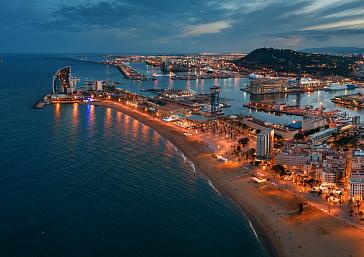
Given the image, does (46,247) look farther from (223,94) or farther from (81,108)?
(223,94)

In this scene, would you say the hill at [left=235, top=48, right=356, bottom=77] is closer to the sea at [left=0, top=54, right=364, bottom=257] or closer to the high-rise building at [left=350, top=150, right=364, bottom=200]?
the sea at [left=0, top=54, right=364, bottom=257]

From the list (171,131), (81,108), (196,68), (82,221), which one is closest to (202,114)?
(171,131)

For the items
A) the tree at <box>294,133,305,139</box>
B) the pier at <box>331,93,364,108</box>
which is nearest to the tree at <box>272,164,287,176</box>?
the tree at <box>294,133,305,139</box>

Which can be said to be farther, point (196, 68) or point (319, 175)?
point (196, 68)

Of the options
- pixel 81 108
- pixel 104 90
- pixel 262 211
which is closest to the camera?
pixel 262 211

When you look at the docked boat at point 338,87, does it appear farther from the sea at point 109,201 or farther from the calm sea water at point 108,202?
the calm sea water at point 108,202

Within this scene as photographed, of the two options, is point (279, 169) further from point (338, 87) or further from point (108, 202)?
point (338, 87)

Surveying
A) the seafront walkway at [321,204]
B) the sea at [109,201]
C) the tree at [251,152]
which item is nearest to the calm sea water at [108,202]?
the sea at [109,201]
